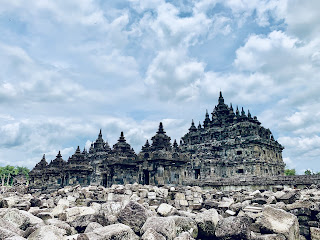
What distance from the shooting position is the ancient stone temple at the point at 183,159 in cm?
1492

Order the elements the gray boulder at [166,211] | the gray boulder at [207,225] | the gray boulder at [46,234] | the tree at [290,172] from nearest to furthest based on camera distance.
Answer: the gray boulder at [46,234] → the gray boulder at [207,225] → the gray boulder at [166,211] → the tree at [290,172]

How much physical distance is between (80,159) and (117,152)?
354cm

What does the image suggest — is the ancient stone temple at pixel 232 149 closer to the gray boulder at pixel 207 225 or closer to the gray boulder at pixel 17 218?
the gray boulder at pixel 207 225

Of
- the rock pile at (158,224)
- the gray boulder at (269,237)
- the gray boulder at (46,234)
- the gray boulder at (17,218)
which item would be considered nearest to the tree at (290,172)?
the rock pile at (158,224)

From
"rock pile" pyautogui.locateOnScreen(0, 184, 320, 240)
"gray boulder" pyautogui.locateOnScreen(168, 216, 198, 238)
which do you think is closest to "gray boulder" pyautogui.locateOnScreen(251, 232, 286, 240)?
"rock pile" pyautogui.locateOnScreen(0, 184, 320, 240)

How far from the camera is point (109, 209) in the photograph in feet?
20.5

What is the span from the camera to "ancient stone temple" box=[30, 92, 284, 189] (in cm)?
1492

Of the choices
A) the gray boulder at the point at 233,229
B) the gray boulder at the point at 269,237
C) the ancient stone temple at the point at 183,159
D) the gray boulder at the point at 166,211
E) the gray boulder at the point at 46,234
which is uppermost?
the ancient stone temple at the point at 183,159

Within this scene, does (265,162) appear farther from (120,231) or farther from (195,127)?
(120,231)

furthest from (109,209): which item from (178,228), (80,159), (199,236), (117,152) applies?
(80,159)

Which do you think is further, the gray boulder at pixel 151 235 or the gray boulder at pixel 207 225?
the gray boulder at pixel 207 225

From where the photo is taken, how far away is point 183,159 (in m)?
14.9

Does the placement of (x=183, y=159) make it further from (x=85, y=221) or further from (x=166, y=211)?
(x=85, y=221)

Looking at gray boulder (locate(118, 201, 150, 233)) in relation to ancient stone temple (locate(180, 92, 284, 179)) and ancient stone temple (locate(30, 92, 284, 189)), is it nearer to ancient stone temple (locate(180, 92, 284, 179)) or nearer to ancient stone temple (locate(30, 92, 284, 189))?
ancient stone temple (locate(30, 92, 284, 189))
